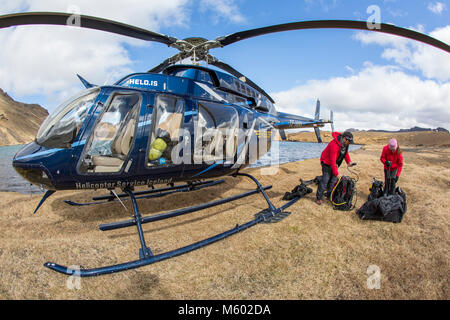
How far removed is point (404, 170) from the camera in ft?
29.2

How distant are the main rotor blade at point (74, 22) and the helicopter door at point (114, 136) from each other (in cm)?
117

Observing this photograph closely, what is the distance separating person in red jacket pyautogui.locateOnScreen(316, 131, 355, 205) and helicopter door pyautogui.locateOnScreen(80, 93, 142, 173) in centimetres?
446

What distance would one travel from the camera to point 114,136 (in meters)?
4.18

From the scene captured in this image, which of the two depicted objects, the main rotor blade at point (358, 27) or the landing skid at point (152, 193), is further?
the landing skid at point (152, 193)

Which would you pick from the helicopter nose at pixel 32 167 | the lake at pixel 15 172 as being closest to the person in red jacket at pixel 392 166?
the lake at pixel 15 172

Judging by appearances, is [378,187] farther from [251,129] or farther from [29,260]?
[29,260]

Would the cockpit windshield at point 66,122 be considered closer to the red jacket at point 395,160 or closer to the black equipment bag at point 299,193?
the black equipment bag at point 299,193

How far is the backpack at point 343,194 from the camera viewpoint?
5.30 m

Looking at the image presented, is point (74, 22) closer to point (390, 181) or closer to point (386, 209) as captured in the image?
point (386, 209)

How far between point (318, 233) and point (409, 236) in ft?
4.70

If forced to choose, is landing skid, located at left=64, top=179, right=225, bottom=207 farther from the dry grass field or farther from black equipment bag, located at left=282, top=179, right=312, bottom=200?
black equipment bag, located at left=282, top=179, right=312, bottom=200

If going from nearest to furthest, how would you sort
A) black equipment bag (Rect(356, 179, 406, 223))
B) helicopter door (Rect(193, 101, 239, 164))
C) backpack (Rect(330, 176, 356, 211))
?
black equipment bag (Rect(356, 179, 406, 223)) → helicopter door (Rect(193, 101, 239, 164)) → backpack (Rect(330, 176, 356, 211))

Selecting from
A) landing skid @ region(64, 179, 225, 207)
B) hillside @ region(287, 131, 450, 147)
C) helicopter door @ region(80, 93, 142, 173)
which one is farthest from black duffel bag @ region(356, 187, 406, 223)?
hillside @ region(287, 131, 450, 147)

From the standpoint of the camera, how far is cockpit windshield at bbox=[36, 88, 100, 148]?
3496mm
